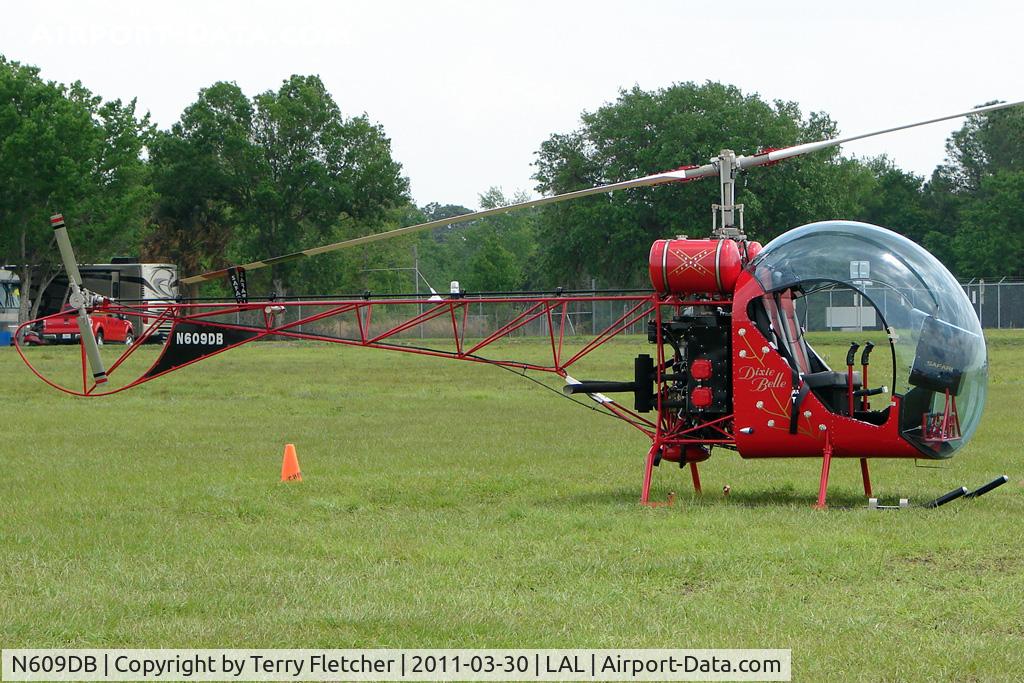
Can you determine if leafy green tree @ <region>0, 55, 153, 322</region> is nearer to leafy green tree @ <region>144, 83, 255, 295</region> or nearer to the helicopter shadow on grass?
leafy green tree @ <region>144, 83, 255, 295</region>

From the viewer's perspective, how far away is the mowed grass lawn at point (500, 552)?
7.54 m

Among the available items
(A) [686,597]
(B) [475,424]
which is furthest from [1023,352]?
(A) [686,597]

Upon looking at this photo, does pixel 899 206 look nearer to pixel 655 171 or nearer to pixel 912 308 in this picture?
pixel 655 171

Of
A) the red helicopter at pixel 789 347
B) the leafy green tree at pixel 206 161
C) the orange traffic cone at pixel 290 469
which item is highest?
the leafy green tree at pixel 206 161

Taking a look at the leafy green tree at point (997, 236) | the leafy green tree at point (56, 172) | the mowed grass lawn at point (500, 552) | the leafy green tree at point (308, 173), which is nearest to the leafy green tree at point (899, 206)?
the leafy green tree at point (997, 236)

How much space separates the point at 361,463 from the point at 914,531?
7.79m

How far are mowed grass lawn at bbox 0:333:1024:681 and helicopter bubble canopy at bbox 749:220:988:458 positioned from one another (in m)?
0.85

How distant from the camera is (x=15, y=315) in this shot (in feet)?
192

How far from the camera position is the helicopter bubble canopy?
1147cm

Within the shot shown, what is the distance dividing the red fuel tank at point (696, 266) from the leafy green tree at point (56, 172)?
4730 centimetres

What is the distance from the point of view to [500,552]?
10078mm

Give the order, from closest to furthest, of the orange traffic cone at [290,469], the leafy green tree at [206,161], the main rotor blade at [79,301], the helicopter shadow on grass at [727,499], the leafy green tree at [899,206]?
the helicopter shadow on grass at [727,499], the orange traffic cone at [290,469], the main rotor blade at [79,301], the leafy green tree at [206,161], the leafy green tree at [899,206]

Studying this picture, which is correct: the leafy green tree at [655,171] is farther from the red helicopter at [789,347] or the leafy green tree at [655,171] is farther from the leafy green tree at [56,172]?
the red helicopter at [789,347]

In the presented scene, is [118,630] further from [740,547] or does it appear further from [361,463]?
[361,463]
